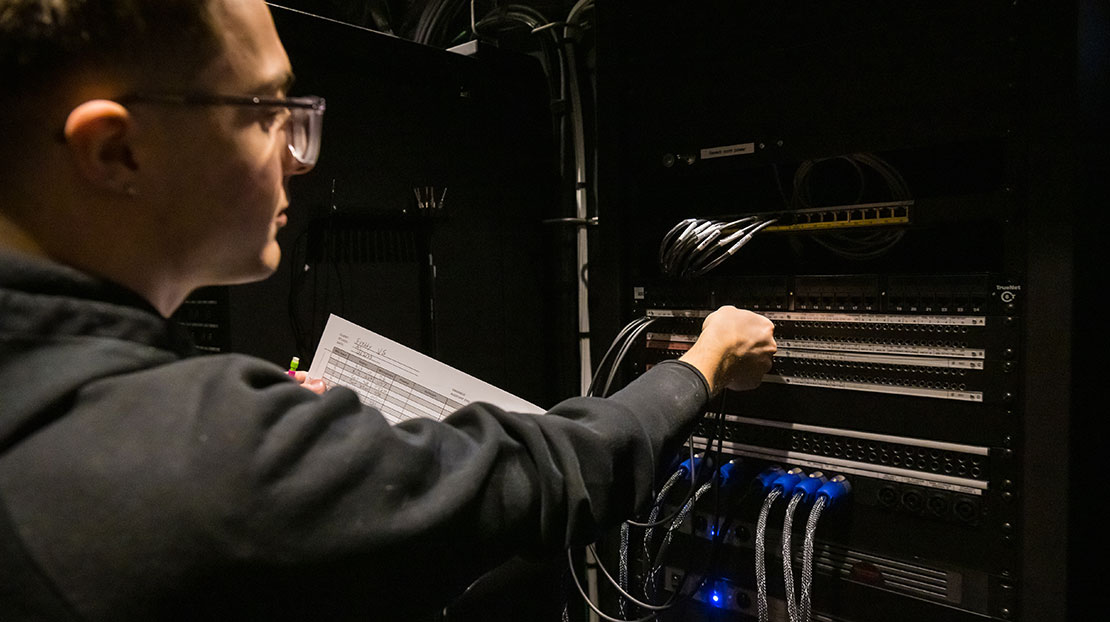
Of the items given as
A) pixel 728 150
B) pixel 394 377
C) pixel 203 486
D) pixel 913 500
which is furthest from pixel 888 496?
pixel 203 486

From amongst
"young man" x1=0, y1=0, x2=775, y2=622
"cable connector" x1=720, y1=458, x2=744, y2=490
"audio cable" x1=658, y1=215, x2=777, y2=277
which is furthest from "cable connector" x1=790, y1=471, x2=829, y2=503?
"young man" x1=0, y1=0, x2=775, y2=622

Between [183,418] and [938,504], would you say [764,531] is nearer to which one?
[938,504]

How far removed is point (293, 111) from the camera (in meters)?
0.65

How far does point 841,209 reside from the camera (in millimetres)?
991

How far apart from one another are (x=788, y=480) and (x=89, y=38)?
3.17ft

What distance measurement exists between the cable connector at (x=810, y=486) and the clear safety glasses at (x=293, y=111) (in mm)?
775

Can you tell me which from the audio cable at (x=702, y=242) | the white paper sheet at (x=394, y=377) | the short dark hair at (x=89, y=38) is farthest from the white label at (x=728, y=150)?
the short dark hair at (x=89, y=38)

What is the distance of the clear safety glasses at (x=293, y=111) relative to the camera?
22.0 inches

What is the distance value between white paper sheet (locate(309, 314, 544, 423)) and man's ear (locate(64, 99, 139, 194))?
509 mm

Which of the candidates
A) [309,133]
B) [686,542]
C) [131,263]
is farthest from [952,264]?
[131,263]

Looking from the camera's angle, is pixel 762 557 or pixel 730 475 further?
pixel 730 475

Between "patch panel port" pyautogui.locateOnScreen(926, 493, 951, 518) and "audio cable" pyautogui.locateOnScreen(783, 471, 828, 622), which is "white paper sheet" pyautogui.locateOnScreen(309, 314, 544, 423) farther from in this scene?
"patch panel port" pyautogui.locateOnScreen(926, 493, 951, 518)

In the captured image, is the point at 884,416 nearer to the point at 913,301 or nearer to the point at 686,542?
the point at 913,301

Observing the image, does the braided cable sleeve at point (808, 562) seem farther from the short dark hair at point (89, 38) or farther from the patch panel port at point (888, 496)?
the short dark hair at point (89, 38)
